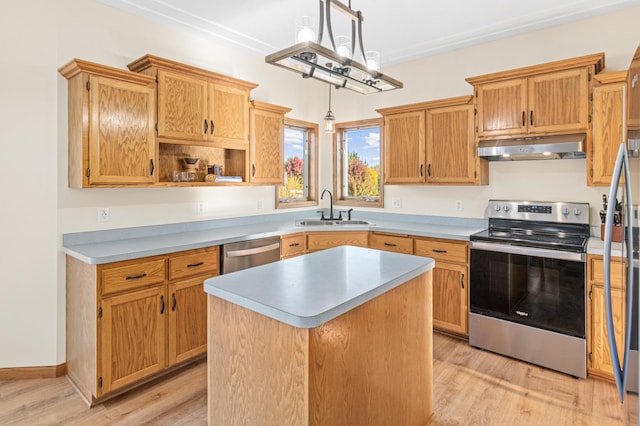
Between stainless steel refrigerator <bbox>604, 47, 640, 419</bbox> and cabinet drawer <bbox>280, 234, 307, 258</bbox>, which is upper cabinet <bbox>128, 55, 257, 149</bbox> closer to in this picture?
cabinet drawer <bbox>280, 234, 307, 258</bbox>

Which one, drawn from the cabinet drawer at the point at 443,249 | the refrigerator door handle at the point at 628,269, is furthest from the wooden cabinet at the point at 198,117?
the refrigerator door handle at the point at 628,269

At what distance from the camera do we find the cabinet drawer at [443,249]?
321cm

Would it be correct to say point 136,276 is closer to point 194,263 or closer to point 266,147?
point 194,263

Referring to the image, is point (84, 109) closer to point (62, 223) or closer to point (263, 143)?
point (62, 223)

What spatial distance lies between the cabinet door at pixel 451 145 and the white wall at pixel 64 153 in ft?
1.09

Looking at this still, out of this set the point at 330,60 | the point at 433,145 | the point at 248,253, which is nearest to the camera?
the point at 330,60

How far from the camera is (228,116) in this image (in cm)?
331

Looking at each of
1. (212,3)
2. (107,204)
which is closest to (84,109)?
(107,204)

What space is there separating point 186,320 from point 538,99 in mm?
3309

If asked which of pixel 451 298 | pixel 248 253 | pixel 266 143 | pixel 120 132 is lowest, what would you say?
pixel 451 298

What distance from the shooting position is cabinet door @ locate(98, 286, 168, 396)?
233 centimetres

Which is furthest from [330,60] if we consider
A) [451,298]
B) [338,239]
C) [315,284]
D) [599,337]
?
[599,337]

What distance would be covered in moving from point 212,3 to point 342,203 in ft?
8.99

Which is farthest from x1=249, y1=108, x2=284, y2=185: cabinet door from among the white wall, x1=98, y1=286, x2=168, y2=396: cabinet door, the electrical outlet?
x1=98, y1=286, x2=168, y2=396: cabinet door
